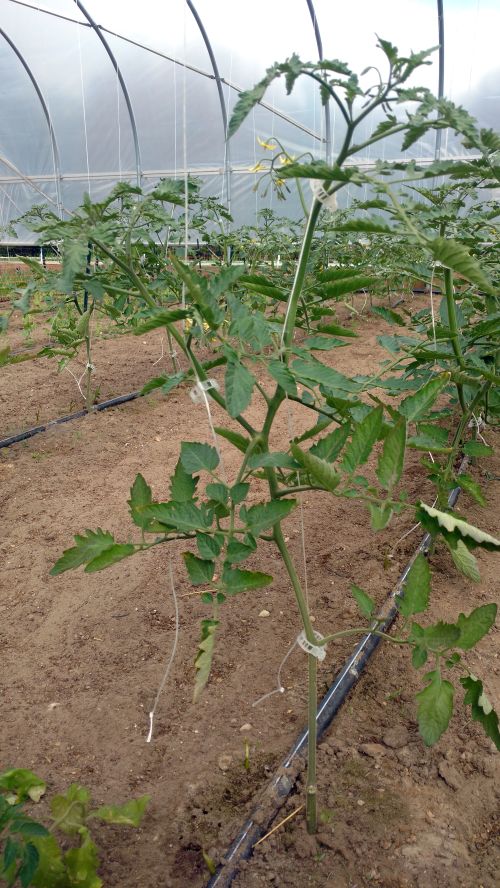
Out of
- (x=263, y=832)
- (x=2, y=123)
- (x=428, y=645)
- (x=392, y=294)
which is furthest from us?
(x=2, y=123)

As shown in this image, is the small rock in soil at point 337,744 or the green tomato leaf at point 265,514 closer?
the green tomato leaf at point 265,514

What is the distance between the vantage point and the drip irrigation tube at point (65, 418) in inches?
120

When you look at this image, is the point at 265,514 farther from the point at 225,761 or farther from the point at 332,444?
the point at 225,761

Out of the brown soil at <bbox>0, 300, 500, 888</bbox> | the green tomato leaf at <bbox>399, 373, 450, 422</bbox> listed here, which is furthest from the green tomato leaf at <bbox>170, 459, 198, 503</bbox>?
the brown soil at <bbox>0, 300, 500, 888</bbox>

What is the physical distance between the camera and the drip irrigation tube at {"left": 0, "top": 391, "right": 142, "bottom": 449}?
3.04m

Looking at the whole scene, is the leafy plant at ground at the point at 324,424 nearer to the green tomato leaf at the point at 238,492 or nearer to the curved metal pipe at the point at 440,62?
the green tomato leaf at the point at 238,492

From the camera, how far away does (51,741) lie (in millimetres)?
1431

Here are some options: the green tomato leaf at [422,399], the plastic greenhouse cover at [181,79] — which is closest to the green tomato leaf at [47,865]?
the green tomato leaf at [422,399]

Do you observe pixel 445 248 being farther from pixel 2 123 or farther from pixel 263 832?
pixel 2 123

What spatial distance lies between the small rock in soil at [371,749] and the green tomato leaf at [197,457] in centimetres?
72

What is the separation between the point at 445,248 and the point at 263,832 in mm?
1001

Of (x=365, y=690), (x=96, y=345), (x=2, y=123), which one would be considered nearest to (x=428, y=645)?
(x=365, y=690)

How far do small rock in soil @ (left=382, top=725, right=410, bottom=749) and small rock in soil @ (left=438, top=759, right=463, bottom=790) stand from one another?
8 cm

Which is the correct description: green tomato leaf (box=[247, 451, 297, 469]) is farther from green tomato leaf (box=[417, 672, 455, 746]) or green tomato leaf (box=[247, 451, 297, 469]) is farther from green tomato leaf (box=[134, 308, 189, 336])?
green tomato leaf (box=[417, 672, 455, 746])
